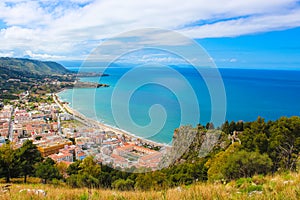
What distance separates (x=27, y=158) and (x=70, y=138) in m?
15.7

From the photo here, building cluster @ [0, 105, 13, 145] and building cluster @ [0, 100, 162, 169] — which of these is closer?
building cluster @ [0, 100, 162, 169]

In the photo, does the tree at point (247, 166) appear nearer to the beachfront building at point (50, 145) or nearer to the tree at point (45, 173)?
the tree at point (45, 173)

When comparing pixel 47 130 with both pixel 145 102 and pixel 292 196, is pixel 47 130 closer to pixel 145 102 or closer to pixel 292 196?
pixel 145 102

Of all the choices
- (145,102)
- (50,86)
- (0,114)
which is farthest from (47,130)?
(50,86)

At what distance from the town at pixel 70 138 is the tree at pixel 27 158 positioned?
2.90 m

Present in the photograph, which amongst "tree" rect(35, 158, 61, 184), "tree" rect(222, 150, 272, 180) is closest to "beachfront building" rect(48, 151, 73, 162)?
"tree" rect(35, 158, 61, 184)

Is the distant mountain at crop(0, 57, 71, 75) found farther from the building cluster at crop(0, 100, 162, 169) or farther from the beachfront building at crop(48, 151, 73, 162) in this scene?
the beachfront building at crop(48, 151, 73, 162)

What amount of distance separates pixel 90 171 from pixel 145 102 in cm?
2722

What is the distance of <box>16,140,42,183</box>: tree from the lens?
8445 millimetres

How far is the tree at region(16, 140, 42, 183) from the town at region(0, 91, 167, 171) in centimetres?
290

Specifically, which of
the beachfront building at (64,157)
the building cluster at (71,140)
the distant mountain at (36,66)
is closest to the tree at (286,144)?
the building cluster at (71,140)

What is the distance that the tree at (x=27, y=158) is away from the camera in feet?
Result: 27.7

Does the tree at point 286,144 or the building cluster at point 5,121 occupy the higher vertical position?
the tree at point 286,144

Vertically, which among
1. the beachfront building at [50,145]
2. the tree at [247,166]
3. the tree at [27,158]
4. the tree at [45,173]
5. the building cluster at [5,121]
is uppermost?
the tree at [247,166]
